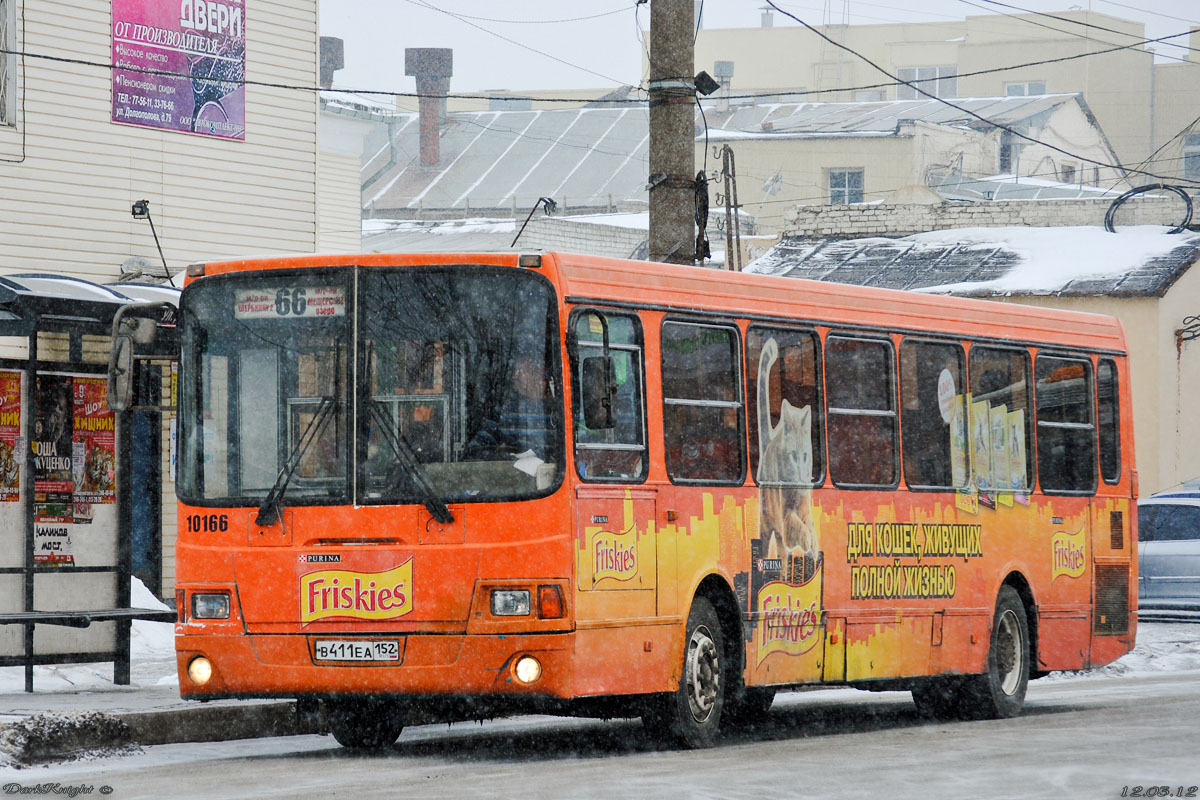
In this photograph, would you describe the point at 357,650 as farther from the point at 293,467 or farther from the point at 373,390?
the point at 373,390

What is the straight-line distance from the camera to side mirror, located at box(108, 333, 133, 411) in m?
10.9

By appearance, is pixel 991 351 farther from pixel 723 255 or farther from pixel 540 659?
pixel 723 255

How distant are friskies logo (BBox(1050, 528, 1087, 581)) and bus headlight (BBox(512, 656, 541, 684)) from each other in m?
6.10

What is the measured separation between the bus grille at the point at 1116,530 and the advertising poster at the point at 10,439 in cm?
844

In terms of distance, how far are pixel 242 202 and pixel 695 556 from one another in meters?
11.6

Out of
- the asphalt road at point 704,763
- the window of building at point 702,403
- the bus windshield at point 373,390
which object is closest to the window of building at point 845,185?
the asphalt road at point 704,763

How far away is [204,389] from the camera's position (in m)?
10.9

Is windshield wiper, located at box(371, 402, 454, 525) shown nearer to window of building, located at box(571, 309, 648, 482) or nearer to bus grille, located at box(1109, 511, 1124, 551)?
window of building, located at box(571, 309, 648, 482)

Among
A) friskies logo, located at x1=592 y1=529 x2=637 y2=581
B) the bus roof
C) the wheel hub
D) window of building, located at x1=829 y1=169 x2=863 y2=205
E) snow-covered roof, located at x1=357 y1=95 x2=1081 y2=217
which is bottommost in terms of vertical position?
the wheel hub

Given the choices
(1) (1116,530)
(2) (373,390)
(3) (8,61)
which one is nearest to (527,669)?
(2) (373,390)

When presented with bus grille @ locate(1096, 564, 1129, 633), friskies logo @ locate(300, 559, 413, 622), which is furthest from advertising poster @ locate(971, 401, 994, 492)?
friskies logo @ locate(300, 559, 413, 622)

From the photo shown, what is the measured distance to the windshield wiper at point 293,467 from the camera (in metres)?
10.6

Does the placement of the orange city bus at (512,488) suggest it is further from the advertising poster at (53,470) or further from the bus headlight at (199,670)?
the advertising poster at (53,470)

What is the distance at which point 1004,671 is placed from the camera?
1449 centimetres
